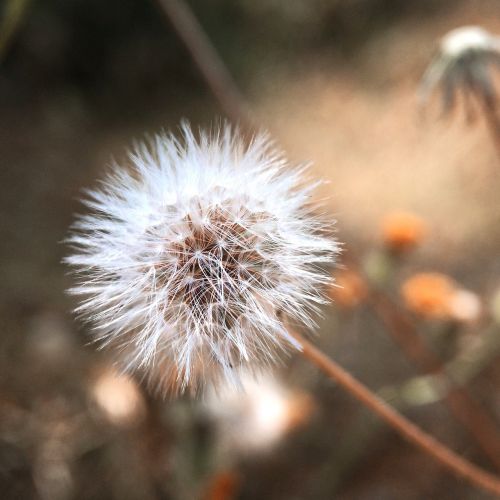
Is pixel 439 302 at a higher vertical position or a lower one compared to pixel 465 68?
lower

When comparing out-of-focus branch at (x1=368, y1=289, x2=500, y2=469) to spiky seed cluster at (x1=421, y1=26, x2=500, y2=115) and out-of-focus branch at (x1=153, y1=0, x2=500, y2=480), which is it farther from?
spiky seed cluster at (x1=421, y1=26, x2=500, y2=115)

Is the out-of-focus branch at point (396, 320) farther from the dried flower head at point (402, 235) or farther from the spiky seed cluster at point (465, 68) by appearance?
the spiky seed cluster at point (465, 68)

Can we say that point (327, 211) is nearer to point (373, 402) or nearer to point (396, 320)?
point (396, 320)

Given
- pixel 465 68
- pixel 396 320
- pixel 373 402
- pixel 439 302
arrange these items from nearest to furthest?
pixel 373 402, pixel 465 68, pixel 439 302, pixel 396 320

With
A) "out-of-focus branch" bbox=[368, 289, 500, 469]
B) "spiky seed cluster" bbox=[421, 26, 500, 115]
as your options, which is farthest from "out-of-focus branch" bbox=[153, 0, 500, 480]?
"spiky seed cluster" bbox=[421, 26, 500, 115]

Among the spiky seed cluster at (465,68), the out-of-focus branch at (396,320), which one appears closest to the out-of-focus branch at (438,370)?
the out-of-focus branch at (396,320)

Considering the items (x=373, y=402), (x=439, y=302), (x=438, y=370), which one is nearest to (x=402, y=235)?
(x=439, y=302)

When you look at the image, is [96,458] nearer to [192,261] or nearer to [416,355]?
[416,355]
